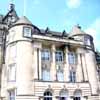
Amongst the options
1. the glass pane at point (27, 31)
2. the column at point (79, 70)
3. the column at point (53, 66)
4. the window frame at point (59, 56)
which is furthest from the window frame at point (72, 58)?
the glass pane at point (27, 31)

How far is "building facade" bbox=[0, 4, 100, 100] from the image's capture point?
29781 mm

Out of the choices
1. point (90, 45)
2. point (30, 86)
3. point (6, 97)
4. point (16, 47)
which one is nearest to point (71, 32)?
point (90, 45)

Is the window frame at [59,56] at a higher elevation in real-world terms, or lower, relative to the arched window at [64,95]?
higher

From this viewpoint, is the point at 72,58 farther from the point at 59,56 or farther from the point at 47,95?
the point at 47,95

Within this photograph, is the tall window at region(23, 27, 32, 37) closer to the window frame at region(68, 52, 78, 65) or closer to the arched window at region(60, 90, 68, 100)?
the window frame at region(68, 52, 78, 65)

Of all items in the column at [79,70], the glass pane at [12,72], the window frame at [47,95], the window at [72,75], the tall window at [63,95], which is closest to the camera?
the window frame at [47,95]

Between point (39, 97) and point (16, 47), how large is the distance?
854 centimetres

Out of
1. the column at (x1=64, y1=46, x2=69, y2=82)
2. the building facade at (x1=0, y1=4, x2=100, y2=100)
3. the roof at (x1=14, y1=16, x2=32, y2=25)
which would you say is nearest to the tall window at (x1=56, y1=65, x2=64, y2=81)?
the building facade at (x1=0, y1=4, x2=100, y2=100)

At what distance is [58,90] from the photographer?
30.8m

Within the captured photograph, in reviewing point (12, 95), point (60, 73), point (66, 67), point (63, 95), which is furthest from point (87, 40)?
point (12, 95)

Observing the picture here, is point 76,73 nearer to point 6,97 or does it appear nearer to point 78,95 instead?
point 78,95

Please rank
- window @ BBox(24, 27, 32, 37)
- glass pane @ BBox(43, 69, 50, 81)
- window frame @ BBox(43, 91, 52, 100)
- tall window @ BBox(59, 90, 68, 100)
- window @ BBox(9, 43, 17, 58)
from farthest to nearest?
Result: window @ BBox(24, 27, 32, 37), window @ BBox(9, 43, 17, 58), glass pane @ BBox(43, 69, 50, 81), tall window @ BBox(59, 90, 68, 100), window frame @ BBox(43, 91, 52, 100)

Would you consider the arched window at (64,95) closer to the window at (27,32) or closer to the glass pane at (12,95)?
the glass pane at (12,95)

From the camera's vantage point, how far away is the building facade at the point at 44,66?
29781 millimetres
